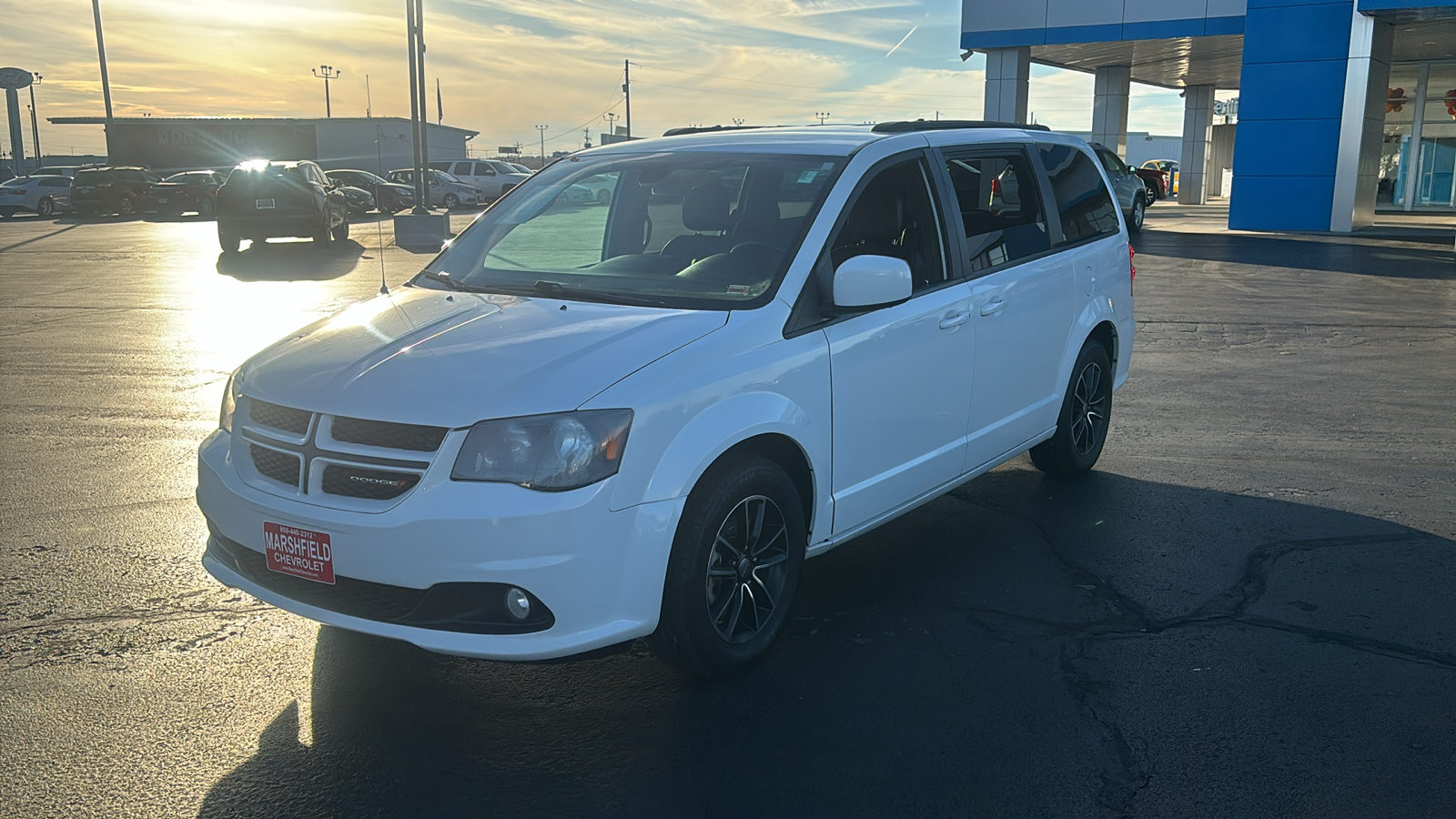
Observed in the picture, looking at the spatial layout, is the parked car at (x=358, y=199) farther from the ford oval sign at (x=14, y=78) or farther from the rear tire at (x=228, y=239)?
the ford oval sign at (x=14, y=78)

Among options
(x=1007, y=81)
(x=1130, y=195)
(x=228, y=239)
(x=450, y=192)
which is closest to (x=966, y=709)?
(x=228, y=239)

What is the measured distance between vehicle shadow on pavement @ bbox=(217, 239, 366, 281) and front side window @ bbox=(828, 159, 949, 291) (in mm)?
14840

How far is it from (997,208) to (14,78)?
7894 cm

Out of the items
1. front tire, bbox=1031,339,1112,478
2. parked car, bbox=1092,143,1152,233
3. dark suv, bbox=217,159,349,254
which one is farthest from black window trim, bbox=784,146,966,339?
parked car, bbox=1092,143,1152,233

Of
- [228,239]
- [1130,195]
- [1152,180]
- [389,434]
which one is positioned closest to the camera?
[389,434]

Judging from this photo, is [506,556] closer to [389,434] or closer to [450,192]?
[389,434]

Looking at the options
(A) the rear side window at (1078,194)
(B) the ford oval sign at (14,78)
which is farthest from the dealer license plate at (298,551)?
(B) the ford oval sign at (14,78)

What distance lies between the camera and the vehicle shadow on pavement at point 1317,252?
19.1 meters

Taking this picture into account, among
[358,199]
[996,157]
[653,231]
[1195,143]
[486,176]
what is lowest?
[358,199]

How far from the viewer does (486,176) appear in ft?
161

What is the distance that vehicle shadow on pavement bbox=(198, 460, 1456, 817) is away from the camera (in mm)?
3340

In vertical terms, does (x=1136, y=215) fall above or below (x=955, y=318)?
below

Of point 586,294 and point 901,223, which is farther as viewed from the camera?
point 901,223

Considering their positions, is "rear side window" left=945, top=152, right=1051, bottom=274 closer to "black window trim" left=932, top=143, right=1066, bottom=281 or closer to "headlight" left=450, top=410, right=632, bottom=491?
"black window trim" left=932, top=143, right=1066, bottom=281
